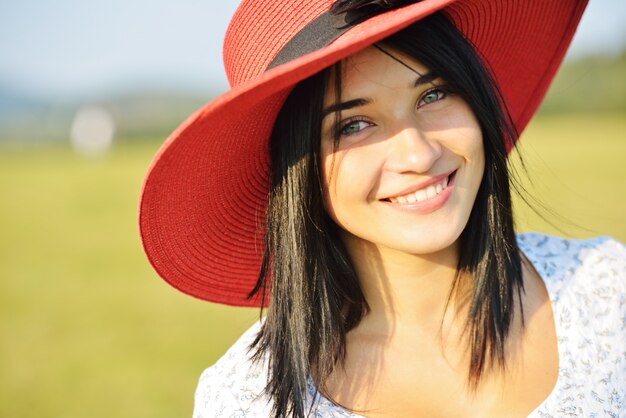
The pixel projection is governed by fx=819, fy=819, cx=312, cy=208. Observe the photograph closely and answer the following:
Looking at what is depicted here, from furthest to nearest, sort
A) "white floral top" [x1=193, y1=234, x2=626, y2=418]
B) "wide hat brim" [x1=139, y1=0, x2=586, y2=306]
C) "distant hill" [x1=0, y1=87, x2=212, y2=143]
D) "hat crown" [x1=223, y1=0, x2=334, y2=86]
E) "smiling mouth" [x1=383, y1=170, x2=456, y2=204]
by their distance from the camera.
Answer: "distant hill" [x1=0, y1=87, x2=212, y2=143] < "white floral top" [x1=193, y1=234, x2=626, y2=418] < "smiling mouth" [x1=383, y1=170, x2=456, y2=204] < "hat crown" [x1=223, y1=0, x2=334, y2=86] < "wide hat brim" [x1=139, y1=0, x2=586, y2=306]

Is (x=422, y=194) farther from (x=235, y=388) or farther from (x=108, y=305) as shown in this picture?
(x=108, y=305)

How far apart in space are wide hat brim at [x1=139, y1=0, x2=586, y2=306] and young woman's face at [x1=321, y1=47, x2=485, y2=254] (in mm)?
160

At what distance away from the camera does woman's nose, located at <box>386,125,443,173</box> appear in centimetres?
202

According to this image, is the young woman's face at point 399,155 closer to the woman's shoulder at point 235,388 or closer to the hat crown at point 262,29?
the hat crown at point 262,29

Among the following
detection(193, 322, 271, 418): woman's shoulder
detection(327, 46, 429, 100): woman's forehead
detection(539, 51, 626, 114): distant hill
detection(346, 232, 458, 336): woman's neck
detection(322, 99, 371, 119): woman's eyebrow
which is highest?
detection(539, 51, 626, 114): distant hill

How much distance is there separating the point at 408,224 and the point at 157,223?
26.4 inches

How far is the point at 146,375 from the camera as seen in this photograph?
233 inches

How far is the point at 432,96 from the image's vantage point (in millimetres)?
2100

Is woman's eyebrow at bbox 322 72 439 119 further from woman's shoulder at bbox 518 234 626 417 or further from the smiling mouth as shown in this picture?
woman's shoulder at bbox 518 234 626 417

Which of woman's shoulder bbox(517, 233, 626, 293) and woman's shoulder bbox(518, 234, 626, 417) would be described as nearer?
woman's shoulder bbox(518, 234, 626, 417)

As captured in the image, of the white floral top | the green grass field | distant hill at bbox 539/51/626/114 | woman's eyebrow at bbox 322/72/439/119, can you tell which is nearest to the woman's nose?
woman's eyebrow at bbox 322/72/439/119

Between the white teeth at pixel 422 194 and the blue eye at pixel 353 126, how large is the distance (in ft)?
0.67

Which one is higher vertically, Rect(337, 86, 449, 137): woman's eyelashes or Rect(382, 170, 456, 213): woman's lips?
Rect(337, 86, 449, 137): woman's eyelashes

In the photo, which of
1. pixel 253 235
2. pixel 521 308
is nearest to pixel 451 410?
pixel 521 308
